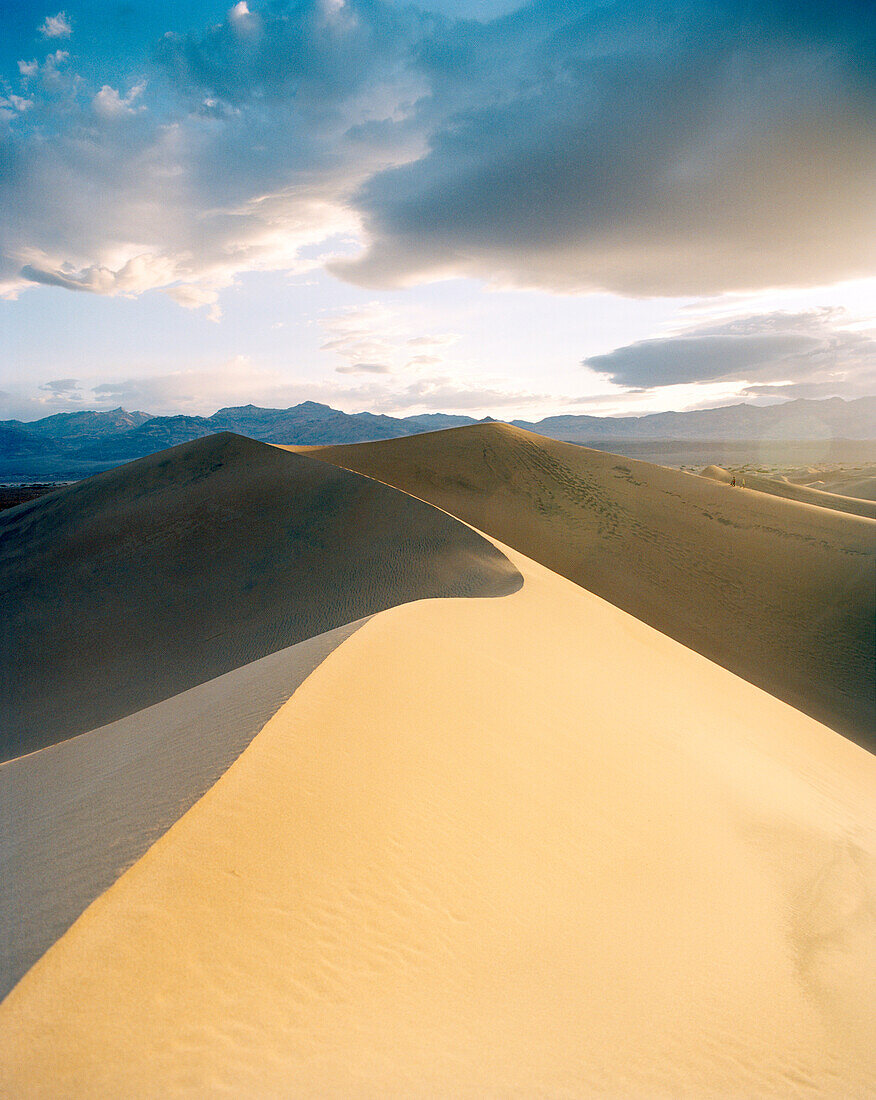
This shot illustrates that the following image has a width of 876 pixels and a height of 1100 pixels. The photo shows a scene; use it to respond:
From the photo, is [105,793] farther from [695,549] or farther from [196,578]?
[695,549]

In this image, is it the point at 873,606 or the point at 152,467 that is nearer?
the point at 873,606

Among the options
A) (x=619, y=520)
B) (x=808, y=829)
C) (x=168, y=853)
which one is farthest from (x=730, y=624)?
(x=168, y=853)

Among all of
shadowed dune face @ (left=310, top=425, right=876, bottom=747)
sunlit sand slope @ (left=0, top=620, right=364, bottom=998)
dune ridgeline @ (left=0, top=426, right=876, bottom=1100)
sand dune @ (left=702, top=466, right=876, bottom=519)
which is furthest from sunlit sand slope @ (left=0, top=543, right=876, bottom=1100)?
sand dune @ (left=702, top=466, right=876, bottom=519)

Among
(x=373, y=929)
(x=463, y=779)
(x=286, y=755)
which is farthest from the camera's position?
(x=463, y=779)

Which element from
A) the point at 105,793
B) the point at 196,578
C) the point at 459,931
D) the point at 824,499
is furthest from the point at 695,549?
the point at 105,793

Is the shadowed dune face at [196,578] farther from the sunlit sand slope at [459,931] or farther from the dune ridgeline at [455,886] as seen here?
the sunlit sand slope at [459,931]

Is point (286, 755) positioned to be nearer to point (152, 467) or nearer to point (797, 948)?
point (797, 948)
